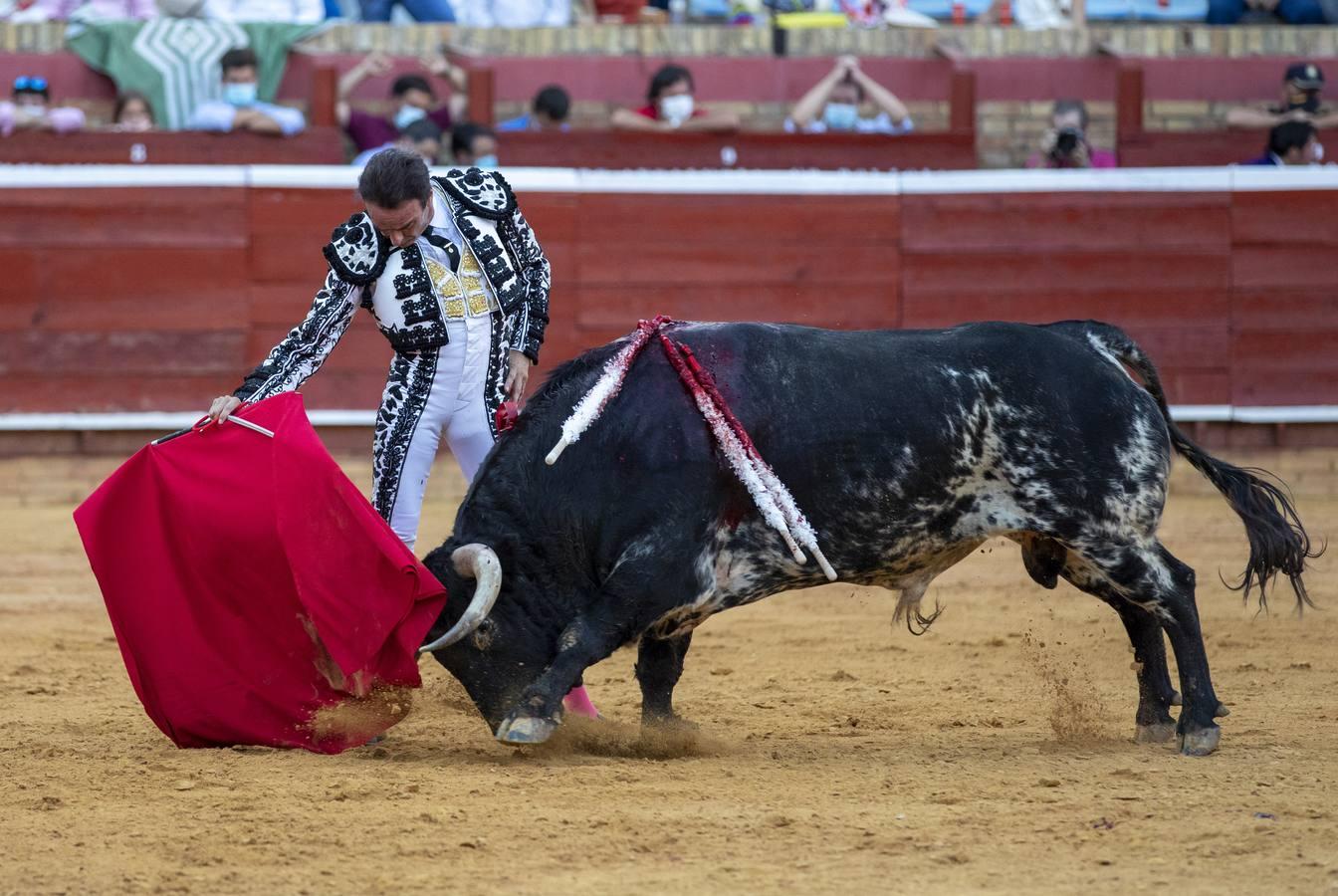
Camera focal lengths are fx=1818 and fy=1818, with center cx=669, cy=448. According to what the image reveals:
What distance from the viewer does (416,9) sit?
8969 mm

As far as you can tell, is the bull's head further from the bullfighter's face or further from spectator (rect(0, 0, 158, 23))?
spectator (rect(0, 0, 158, 23))

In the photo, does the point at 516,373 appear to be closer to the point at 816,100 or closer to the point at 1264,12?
the point at 816,100

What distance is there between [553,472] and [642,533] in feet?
0.79

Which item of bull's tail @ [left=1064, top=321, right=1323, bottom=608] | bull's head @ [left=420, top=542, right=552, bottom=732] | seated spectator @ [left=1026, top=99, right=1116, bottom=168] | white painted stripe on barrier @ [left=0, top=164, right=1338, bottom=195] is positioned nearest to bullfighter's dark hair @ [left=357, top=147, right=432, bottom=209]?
bull's head @ [left=420, top=542, right=552, bottom=732]

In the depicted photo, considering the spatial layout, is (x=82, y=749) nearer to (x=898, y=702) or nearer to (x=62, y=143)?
(x=898, y=702)

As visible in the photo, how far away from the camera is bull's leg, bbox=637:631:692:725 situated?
13.3 feet

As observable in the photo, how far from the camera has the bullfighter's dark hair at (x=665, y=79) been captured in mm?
8320

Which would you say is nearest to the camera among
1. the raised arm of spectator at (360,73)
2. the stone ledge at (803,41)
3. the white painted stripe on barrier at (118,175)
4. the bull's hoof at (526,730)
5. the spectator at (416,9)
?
the bull's hoof at (526,730)

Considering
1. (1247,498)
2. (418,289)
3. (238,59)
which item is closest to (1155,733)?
(1247,498)

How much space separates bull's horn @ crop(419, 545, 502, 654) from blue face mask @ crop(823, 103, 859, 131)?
521cm

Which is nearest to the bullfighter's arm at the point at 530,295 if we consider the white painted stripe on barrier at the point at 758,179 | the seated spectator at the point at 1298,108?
the white painted stripe on barrier at the point at 758,179

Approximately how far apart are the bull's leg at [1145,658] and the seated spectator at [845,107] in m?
4.78

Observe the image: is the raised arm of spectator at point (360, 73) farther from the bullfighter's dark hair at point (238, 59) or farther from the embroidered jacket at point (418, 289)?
the embroidered jacket at point (418, 289)

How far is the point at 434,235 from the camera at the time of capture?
13.3ft
